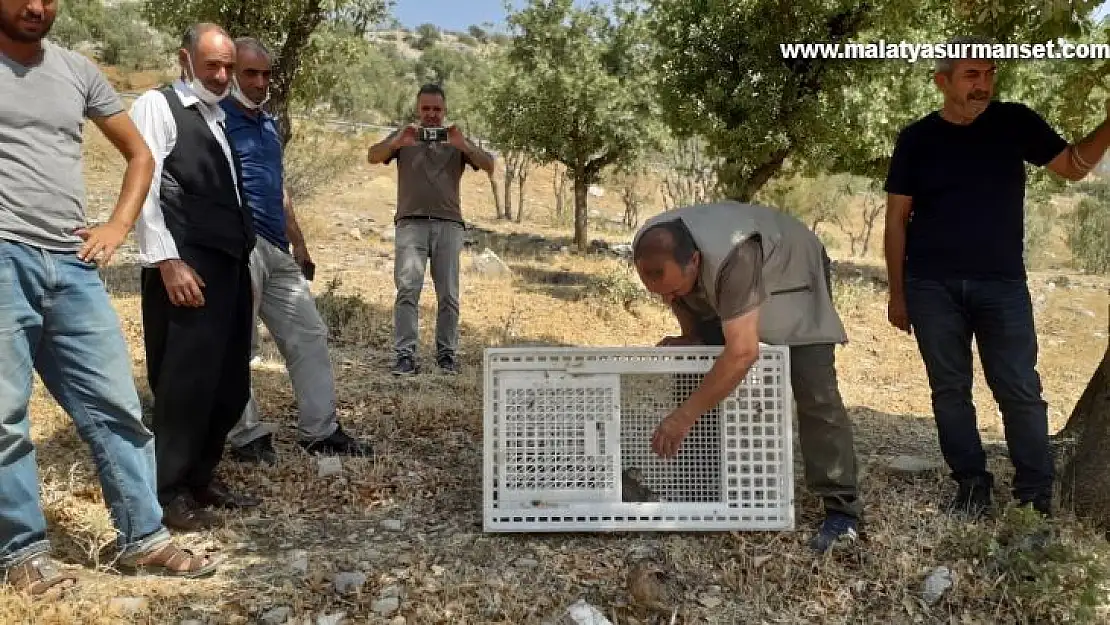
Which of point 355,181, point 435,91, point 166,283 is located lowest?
point 166,283

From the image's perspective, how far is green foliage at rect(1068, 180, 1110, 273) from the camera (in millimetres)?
18834

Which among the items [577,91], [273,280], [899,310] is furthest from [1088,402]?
[577,91]

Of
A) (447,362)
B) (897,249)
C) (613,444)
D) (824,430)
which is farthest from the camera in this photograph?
(447,362)

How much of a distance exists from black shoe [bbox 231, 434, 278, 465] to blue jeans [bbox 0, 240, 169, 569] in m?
1.07

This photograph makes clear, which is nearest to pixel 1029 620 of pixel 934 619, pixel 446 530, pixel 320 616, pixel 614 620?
pixel 934 619

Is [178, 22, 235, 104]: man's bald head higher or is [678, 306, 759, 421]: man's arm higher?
[178, 22, 235, 104]: man's bald head

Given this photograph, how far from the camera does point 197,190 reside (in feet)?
11.0

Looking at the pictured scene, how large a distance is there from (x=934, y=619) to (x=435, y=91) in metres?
4.33

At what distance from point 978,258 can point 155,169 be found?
311cm

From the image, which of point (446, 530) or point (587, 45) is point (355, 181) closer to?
point (587, 45)

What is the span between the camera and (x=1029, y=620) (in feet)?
9.19

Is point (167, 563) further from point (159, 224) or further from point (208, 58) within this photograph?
point (208, 58)

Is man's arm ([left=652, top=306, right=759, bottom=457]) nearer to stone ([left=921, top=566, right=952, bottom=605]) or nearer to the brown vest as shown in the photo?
the brown vest

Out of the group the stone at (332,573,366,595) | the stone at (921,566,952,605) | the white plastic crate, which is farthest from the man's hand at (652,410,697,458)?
the stone at (332,573,366,595)
